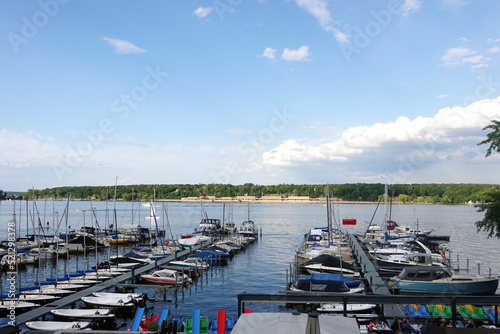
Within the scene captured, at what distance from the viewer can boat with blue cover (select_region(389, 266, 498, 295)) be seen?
2623 cm

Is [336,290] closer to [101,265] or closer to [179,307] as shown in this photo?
[179,307]

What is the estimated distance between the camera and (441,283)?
87.4 feet

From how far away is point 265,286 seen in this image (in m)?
36.4

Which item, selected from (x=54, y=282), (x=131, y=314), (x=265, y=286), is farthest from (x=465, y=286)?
(x=54, y=282)

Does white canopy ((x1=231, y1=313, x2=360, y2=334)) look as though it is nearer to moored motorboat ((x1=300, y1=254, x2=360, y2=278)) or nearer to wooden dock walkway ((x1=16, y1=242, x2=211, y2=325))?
wooden dock walkway ((x1=16, y1=242, x2=211, y2=325))

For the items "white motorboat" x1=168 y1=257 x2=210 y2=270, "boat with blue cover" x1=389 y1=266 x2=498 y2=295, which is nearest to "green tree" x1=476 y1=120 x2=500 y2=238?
"boat with blue cover" x1=389 y1=266 x2=498 y2=295

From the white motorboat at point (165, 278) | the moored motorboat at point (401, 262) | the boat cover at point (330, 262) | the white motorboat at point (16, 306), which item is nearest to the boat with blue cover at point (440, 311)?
the moored motorboat at point (401, 262)

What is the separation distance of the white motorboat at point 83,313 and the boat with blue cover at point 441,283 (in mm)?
18678

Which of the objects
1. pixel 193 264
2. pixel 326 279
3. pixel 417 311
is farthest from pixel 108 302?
pixel 417 311

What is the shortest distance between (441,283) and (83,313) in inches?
878

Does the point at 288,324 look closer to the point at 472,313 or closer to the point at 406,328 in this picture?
the point at 406,328

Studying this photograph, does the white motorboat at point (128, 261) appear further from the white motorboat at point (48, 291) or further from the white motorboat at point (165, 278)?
the white motorboat at point (48, 291)

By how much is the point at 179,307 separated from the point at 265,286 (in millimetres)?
10247

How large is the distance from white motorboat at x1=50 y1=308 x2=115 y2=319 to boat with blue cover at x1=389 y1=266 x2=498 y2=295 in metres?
18.7
